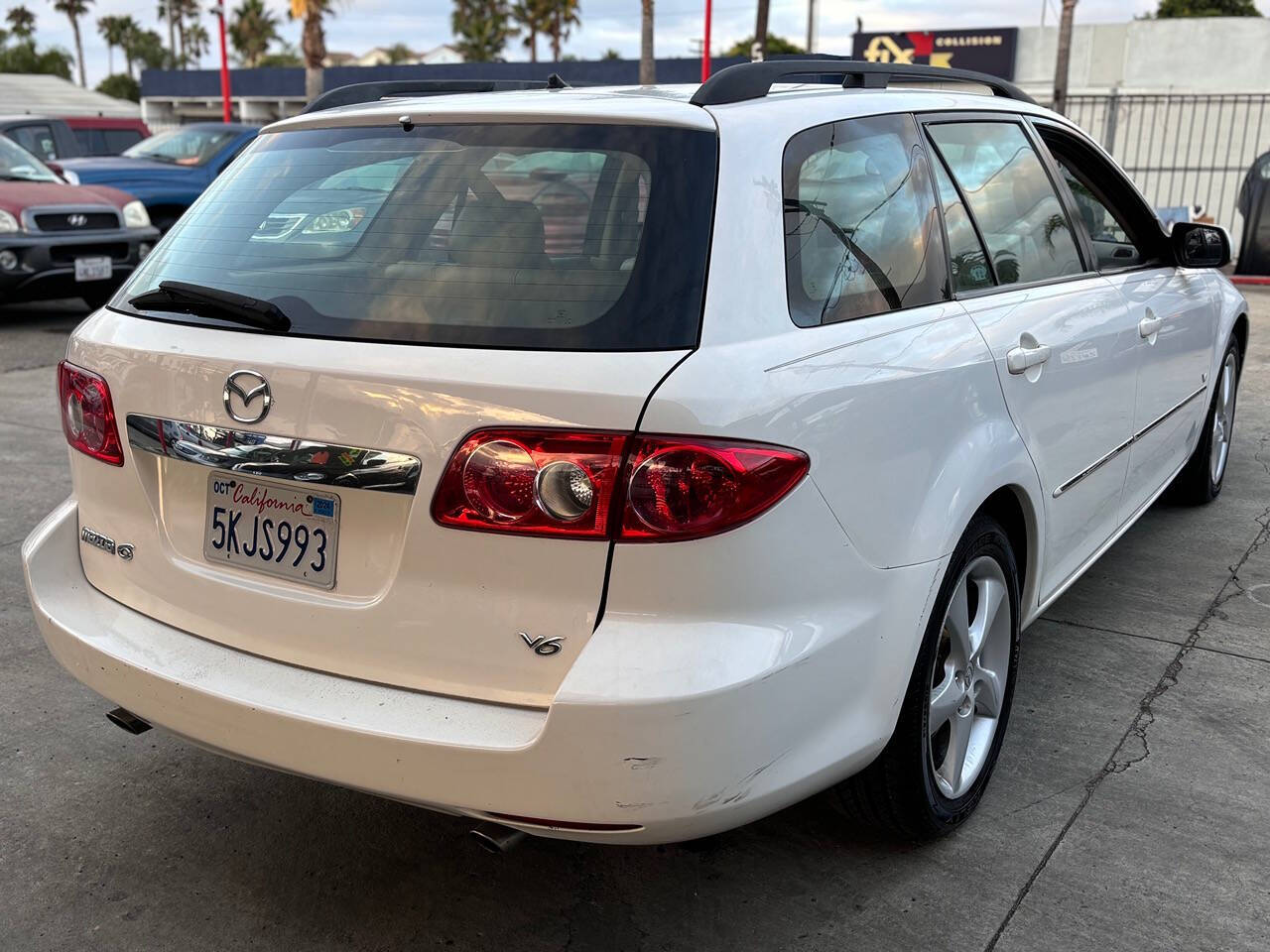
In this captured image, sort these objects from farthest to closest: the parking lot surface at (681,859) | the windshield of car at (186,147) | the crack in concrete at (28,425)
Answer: the windshield of car at (186,147), the crack in concrete at (28,425), the parking lot surface at (681,859)

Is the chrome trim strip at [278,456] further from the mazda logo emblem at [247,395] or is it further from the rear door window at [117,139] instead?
the rear door window at [117,139]

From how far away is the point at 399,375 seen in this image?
2199 millimetres

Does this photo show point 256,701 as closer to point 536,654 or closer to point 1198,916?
point 536,654

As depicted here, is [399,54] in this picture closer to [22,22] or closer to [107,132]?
[22,22]

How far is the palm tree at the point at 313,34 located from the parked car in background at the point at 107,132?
496 inches

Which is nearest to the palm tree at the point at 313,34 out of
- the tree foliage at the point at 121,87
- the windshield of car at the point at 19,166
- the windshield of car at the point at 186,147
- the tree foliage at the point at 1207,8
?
the windshield of car at the point at 186,147

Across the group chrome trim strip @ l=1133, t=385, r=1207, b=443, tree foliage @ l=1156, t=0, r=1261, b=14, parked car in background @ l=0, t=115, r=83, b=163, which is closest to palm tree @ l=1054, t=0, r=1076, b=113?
parked car in background @ l=0, t=115, r=83, b=163

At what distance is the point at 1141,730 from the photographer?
3402 millimetres

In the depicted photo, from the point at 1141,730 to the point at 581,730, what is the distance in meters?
2.03

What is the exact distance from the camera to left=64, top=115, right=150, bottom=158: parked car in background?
17016 millimetres

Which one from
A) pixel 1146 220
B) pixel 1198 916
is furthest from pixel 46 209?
pixel 1198 916

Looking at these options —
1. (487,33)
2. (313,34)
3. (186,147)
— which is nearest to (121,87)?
(487,33)

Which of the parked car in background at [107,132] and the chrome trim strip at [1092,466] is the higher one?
the parked car in background at [107,132]

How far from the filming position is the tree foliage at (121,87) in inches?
3125
